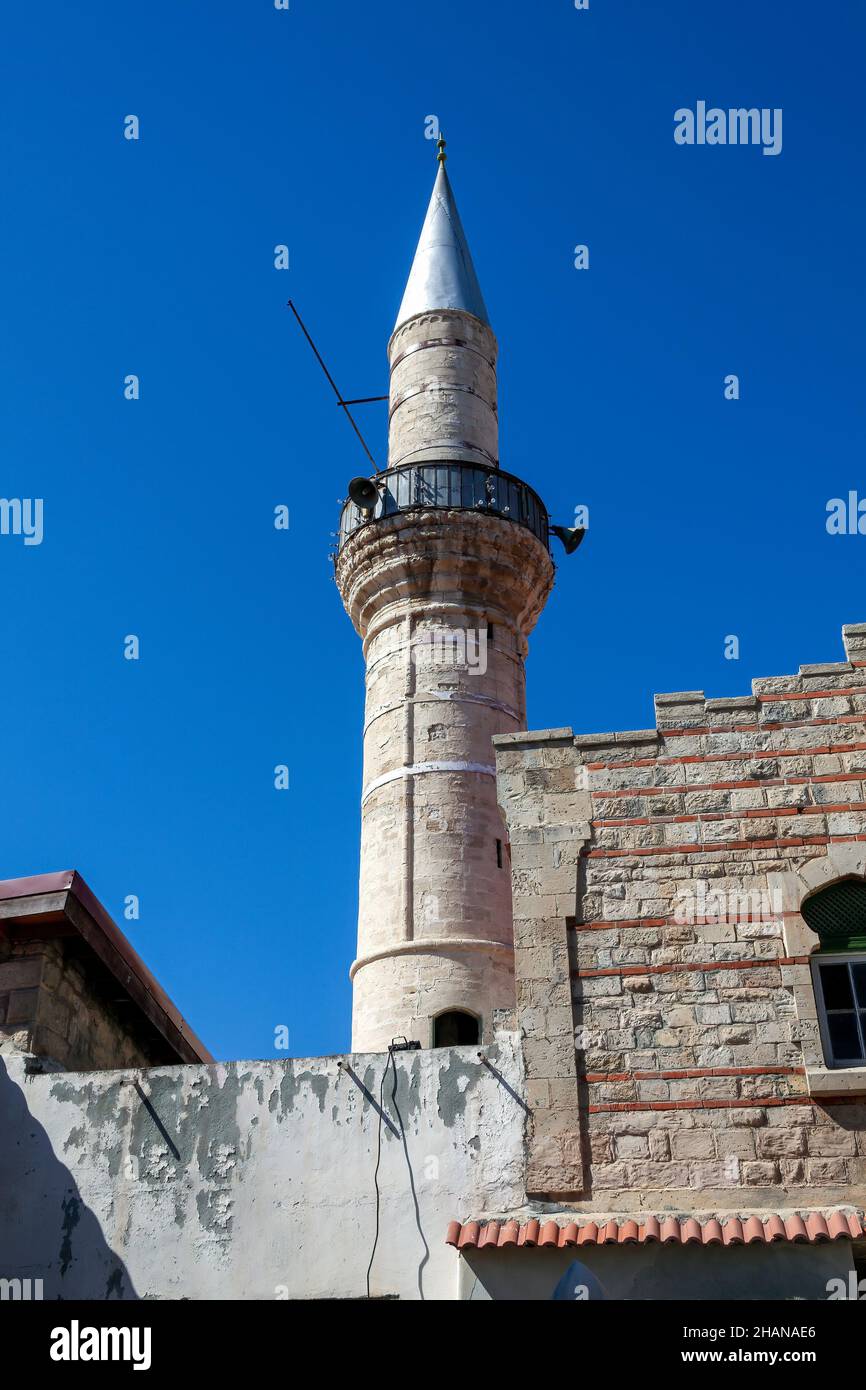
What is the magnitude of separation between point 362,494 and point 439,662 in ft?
8.22

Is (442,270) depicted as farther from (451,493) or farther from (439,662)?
(439,662)

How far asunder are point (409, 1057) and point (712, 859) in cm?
260

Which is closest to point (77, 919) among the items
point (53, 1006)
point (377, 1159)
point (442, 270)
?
point (53, 1006)

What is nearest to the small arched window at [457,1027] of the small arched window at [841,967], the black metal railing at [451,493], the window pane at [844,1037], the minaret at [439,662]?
the minaret at [439,662]

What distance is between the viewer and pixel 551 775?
10336 mm

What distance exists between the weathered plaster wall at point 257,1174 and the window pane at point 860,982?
93.8 inches

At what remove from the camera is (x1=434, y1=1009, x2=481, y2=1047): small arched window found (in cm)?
1341

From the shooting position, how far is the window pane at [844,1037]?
30.1 feet

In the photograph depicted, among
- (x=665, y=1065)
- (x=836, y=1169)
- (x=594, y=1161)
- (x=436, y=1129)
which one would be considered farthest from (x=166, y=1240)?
(x=836, y=1169)

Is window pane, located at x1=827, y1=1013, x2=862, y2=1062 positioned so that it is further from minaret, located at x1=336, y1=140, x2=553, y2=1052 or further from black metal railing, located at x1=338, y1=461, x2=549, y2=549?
black metal railing, located at x1=338, y1=461, x2=549, y2=549

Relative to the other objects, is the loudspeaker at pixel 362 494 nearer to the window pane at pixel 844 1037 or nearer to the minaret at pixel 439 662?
the minaret at pixel 439 662

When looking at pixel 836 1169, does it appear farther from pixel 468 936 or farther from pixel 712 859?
pixel 468 936

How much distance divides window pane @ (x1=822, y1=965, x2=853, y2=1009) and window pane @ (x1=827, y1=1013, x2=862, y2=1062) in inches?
2.9

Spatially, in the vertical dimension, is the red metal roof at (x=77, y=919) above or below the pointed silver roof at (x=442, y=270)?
below
